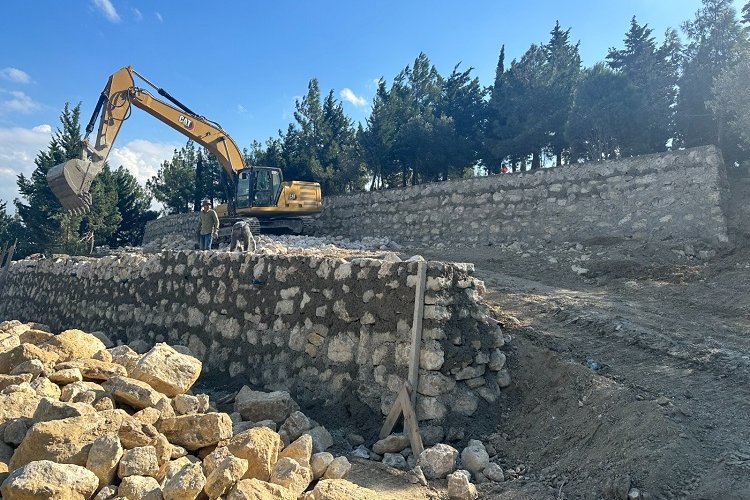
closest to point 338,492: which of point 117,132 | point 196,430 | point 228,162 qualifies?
point 196,430

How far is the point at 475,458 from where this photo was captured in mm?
3980

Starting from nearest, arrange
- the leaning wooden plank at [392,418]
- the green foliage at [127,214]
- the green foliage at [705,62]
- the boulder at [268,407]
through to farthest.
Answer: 1. the leaning wooden plank at [392,418]
2. the boulder at [268,407]
3. the green foliage at [705,62]
4. the green foliage at [127,214]

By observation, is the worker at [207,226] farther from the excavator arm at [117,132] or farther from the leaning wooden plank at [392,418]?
the leaning wooden plank at [392,418]

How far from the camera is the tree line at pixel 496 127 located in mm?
18234

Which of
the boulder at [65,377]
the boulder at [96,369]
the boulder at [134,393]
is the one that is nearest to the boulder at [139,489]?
the boulder at [134,393]

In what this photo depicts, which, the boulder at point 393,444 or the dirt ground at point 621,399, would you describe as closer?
the dirt ground at point 621,399

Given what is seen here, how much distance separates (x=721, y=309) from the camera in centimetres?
705

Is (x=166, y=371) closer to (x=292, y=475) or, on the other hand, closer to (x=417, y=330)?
(x=292, y=475)

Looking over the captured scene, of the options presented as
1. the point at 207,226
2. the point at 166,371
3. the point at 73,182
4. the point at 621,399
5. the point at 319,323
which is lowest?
the point at 166,371

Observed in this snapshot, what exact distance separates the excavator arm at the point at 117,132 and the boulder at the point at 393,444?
11712mm

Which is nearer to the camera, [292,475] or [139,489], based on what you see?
[139,489]

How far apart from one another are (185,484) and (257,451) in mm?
584

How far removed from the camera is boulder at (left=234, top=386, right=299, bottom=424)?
4.79m

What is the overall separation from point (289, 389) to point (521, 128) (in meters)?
19.9
